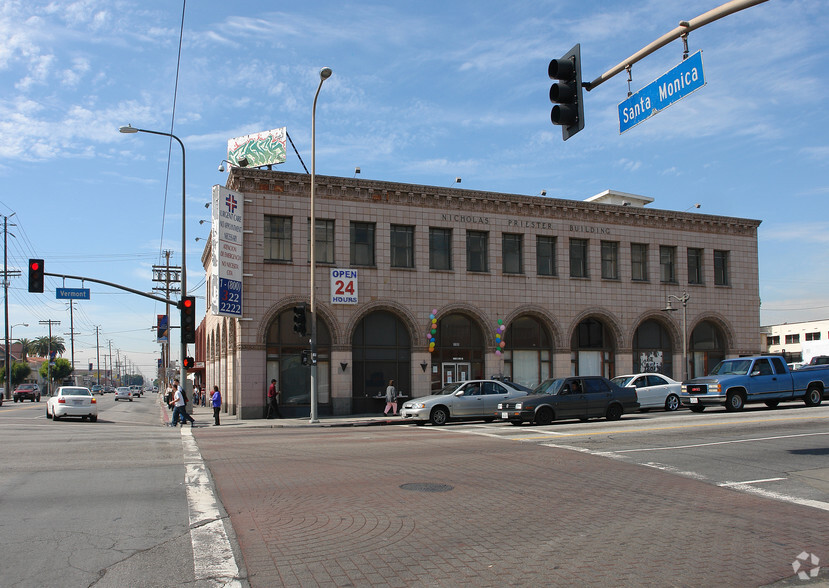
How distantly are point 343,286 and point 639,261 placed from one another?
57.5 feet

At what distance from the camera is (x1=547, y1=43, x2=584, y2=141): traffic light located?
10.4 m

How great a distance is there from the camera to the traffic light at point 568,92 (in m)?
10.4

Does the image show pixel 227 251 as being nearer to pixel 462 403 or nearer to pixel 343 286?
pixel 343 286

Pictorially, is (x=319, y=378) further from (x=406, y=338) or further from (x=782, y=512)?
(x=782, y=512)

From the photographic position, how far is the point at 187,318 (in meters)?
28.0

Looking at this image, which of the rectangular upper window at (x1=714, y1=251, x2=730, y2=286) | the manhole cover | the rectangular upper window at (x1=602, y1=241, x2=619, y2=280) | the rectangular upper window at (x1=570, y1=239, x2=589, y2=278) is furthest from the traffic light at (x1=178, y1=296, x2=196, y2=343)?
the rectangular upper window at (x1=714, y1=251, x2=730, y2=286)

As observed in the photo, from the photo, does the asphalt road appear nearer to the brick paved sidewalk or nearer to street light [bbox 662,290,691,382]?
the brick paved sidewalk

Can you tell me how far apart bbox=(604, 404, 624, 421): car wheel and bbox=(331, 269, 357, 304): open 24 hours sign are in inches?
527

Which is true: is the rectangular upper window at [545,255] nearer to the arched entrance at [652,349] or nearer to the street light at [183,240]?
the arched entrance at [652,349]

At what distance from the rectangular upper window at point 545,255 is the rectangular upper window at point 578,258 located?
114cm

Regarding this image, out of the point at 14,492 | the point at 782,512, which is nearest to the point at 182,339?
the point at 14,492

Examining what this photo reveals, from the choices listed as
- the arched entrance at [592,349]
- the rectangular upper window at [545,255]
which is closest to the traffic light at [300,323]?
the rectangular upper window at [545,255]

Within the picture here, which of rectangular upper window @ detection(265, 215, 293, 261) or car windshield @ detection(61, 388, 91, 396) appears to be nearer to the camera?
rectangular upper window @ detection(265, 215, 293, 261)

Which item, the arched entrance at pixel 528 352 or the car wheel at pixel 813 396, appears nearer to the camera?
the car wheel at pixel 813 396
